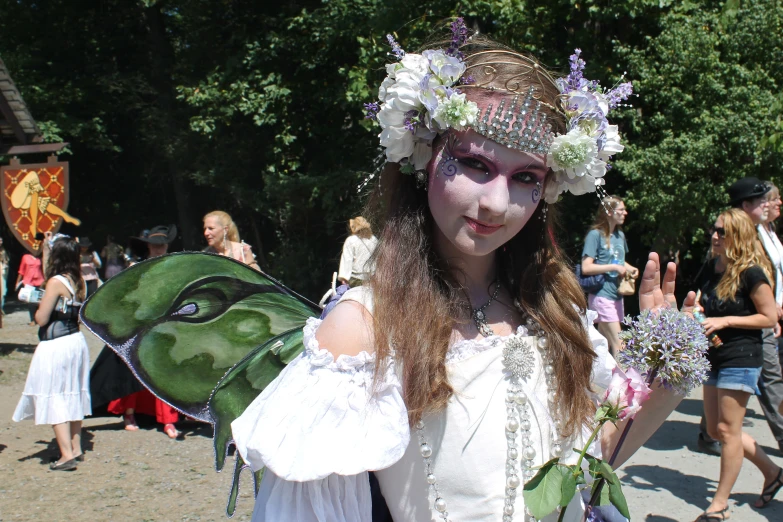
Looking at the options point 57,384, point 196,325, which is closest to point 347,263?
point 57,384

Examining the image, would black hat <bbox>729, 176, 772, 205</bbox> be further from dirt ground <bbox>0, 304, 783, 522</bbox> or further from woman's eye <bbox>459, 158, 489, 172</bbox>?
woman's eye <bbox>459, 158, 489, 172</bbox>

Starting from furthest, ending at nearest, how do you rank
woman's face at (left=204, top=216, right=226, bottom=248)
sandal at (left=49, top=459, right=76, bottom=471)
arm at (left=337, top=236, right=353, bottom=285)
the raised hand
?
arm at (left=337, top=236, right=353, bottom=285)
woman's face at (left=204, top=216, right=226, bottom=248)
sandal at (left=49, top=459, right=76, bottom=471)
the raised hand

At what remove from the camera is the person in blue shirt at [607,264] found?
648cm

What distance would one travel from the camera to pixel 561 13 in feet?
32.4

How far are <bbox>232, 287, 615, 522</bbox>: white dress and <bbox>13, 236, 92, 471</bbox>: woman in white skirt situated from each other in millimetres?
4570

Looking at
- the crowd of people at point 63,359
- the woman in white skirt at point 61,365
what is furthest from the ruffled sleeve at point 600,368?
the woman in white skirt at point 61,365

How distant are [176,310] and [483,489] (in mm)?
954

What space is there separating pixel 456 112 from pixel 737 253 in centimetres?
327

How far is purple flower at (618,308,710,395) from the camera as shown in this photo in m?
1.75

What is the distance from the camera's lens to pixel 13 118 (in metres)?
10.5

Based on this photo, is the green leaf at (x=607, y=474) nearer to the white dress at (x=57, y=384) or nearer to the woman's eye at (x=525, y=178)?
the woman's eye at (x=525, y=178)

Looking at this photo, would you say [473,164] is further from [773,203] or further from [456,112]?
[773,203]

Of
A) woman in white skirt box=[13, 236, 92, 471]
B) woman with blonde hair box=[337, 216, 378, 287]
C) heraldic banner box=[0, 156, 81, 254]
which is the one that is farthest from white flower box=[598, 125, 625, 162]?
heraldic banner box=[0, 156, 81, 254]

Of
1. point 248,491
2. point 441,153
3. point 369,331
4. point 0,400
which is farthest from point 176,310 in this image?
point 0,400
